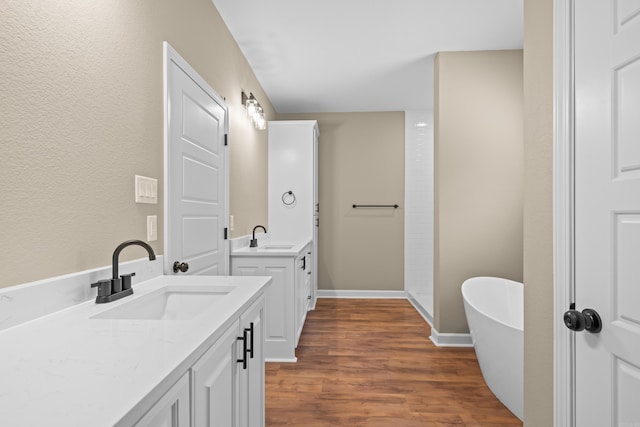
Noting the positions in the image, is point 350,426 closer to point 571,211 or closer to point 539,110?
point 571,211

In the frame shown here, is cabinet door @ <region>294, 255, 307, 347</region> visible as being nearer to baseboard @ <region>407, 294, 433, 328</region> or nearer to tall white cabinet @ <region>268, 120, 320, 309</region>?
tall white cabinet @ <region>268, 120, 320, 309</region>

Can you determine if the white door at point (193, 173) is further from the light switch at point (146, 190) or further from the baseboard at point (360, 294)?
the baseboard at point (360, 294)

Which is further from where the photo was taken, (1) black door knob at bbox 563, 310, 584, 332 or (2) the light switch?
(2) the light switch

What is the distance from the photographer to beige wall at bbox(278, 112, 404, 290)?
16.1 feet

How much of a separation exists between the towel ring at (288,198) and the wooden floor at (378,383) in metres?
1.45

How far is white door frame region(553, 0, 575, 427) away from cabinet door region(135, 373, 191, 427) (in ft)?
3.51

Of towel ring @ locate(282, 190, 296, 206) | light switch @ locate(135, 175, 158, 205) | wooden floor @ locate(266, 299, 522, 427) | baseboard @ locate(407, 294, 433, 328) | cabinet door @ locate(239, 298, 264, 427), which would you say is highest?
towel ring @ locate(282, 190, 296, 206)

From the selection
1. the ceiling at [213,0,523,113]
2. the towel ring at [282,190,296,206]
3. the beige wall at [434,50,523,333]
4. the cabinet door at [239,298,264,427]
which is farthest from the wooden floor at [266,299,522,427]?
the ceiling at [213,0,523,113]

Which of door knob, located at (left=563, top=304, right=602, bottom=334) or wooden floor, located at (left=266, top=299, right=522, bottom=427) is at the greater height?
door knob, located at (left=563, top=304, right=602, bottom=334)

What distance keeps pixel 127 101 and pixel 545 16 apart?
5.13ft

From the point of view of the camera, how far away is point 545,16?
1180mm

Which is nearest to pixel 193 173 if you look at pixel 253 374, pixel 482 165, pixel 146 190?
pixel 146 190

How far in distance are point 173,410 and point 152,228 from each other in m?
1.10

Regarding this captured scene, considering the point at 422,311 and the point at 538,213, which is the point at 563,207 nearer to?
the point at 538,213
